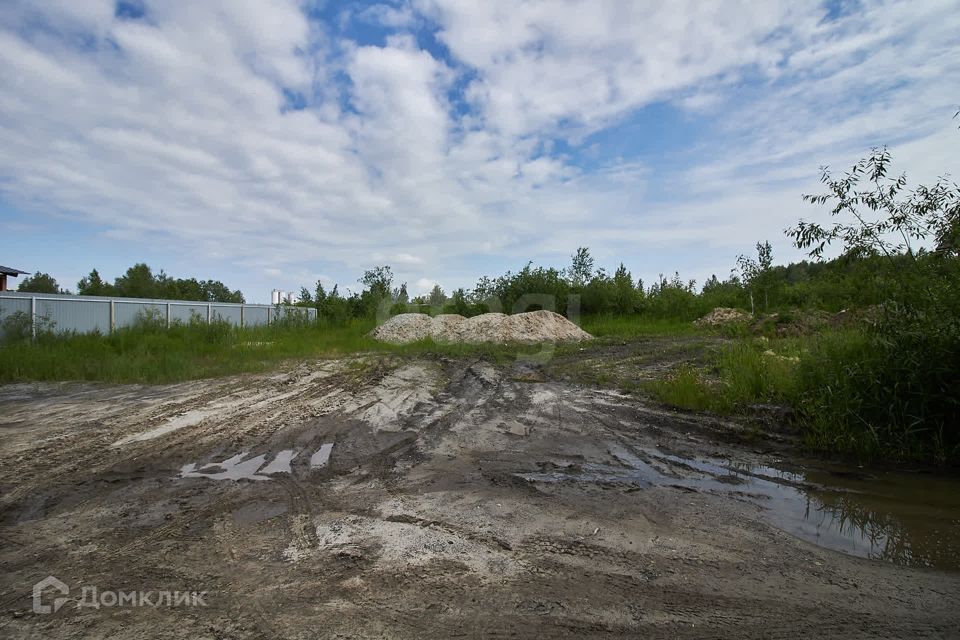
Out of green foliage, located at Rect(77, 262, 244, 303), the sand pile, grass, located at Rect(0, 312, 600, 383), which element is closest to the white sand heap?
grass, located at Rect(0, 312, 600, 383)

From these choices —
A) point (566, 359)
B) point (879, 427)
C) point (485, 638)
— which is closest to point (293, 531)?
point (485, 638)

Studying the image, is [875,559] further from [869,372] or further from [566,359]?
[566,359]

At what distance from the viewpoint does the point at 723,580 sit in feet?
8.09

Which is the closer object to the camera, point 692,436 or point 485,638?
point 485,638

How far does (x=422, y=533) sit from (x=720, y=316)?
22.1 meters

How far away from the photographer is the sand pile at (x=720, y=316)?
20.1 metres

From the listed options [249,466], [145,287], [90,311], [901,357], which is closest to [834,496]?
[901,357]

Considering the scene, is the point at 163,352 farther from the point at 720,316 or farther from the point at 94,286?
the point at 94,286

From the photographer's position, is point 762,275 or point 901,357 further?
point 762,275

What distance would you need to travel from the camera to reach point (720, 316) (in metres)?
21.7

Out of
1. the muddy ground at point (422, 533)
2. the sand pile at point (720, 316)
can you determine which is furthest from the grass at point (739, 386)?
the sand pile at point (720, 316)

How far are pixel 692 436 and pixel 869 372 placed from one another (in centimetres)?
197

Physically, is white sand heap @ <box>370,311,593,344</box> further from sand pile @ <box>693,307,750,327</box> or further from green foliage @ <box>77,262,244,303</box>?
green foliage @ <box>77,262,244,303</box>

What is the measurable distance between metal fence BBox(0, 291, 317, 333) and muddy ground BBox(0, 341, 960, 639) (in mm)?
10051
